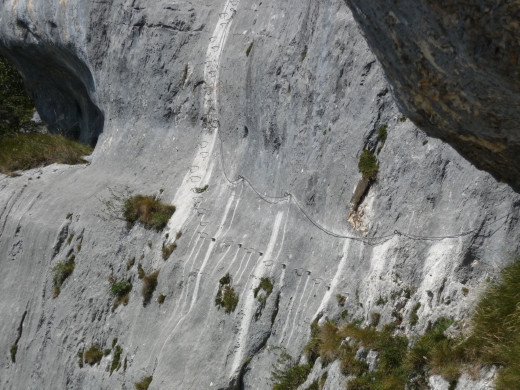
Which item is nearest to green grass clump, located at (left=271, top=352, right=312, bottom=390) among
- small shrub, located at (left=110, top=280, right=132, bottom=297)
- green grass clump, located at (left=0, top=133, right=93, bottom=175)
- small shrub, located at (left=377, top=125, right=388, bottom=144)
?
small shrub, located at (left=377, top=125, right=388, bottom=144)

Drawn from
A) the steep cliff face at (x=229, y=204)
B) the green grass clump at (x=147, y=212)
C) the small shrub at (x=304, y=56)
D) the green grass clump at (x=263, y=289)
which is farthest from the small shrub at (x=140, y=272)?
the small shrub at (x=304, y=56)

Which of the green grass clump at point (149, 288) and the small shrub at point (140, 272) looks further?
the small shrub at point (140, 272)

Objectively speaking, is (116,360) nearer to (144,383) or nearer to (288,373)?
(144,383)

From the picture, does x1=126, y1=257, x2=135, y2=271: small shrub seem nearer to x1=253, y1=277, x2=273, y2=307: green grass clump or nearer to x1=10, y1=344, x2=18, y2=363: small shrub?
x1=253, y1=277, x2=273, y2=307: green grass clump

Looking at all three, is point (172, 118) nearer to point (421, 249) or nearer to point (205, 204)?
point (205, 204)

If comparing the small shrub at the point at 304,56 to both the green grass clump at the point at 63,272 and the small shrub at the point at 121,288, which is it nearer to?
the small shrub at the point at 121,288

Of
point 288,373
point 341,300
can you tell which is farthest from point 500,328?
point 288,373
